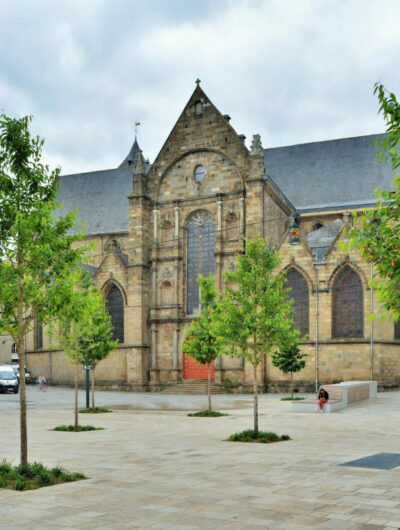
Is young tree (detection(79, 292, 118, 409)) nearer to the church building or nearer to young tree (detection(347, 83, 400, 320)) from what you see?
the church building

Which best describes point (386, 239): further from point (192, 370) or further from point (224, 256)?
point (192, 370)

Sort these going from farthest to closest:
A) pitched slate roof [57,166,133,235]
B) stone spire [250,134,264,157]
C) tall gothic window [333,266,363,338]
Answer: pitched slate roof [57,166,133,235] < stone spire [250,134,264,157] < tall gothic window [333,266,363,338]

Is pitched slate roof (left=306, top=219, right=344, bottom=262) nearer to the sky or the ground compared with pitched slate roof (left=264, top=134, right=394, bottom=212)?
nearer to the ground

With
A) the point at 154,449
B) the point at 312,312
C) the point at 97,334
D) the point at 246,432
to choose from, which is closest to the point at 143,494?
the point at 154,449

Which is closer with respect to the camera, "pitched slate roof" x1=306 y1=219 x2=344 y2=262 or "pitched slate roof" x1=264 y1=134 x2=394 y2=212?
"pitched slate roof" x1=306 y1=219 x2=344 y2=262

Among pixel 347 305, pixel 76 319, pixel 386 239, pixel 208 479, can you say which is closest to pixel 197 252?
pixel 347 305

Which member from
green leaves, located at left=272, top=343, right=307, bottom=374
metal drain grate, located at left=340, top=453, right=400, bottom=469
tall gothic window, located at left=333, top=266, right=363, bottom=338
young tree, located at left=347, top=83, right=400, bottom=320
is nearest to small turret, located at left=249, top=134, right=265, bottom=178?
tall gothic window, located at left=333, top=266, right=363, bottom=338

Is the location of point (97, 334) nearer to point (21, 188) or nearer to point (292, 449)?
point (292, 449)

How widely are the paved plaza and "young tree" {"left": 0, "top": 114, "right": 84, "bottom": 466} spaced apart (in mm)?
2242

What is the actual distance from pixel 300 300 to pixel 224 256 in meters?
6.29

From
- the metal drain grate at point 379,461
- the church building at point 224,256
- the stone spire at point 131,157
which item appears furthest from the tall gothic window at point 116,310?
the metal drain grate at point 379,461

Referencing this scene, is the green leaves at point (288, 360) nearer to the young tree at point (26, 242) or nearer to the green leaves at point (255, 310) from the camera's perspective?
the green leaves at point (255, 310)

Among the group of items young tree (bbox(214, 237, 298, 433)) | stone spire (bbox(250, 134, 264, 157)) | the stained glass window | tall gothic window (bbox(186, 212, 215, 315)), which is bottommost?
young tree (bbox(214, 237, 298, 433))

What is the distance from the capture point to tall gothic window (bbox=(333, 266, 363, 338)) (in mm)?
40188
